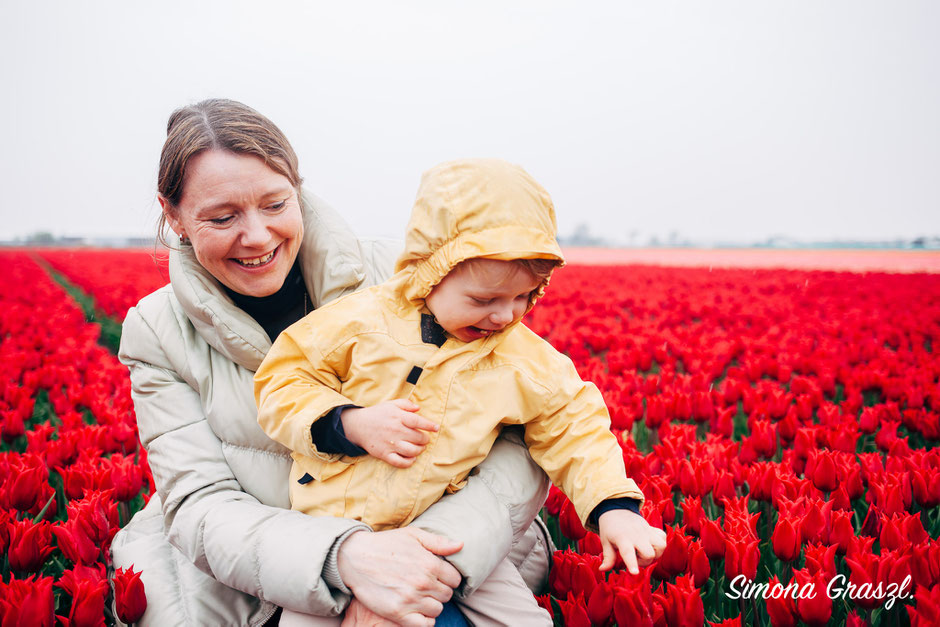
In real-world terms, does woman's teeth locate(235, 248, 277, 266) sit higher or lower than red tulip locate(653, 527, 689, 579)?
higher

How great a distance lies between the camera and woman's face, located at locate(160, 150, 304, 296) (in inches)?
69.6

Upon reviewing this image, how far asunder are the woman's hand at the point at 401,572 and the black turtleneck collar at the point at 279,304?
91 cm

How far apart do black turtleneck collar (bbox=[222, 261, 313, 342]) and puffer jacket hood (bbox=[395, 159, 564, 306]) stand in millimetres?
731

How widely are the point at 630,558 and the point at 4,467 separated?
237 centimetres

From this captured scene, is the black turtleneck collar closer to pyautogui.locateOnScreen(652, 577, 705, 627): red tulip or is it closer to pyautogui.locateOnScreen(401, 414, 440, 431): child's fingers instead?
pyautogui.locateOnScreen(401, 414, 440, 431): child's fingers

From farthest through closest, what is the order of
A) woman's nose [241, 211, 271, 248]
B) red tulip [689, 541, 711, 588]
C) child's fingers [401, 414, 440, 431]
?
woman's nose [241, 211, 271, 248] < red tulip [689, 541, 711, 588] < child's fingers [401, 414, 440, 431]

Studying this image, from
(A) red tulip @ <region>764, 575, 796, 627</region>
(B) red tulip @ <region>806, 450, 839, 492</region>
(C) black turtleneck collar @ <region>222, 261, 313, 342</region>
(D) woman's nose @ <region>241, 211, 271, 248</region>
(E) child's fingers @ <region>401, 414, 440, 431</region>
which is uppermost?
(D) woman's nose @ <region>241, 211, 271, 248</region>

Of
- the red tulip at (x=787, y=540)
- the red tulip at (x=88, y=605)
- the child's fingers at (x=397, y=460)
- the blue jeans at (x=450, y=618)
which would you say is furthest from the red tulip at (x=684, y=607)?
the red tulip at (x=88, y=605)

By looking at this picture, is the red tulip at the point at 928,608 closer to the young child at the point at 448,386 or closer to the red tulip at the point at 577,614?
the young child at the point at 448,386

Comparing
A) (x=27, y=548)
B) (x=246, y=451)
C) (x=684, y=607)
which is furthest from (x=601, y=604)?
(x=27, y=548)

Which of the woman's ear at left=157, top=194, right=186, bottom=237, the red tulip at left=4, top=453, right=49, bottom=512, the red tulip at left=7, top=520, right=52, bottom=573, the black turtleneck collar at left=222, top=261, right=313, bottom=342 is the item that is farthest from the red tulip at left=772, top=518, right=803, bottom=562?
the red tulip at left=4, top=453, right=49, bottom=512

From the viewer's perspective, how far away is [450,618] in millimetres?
1543

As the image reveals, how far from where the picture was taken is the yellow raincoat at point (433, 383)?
1.48m

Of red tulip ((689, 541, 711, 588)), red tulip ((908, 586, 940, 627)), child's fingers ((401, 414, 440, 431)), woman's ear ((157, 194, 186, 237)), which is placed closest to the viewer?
red tulip ((908, 586, 940, 627))
